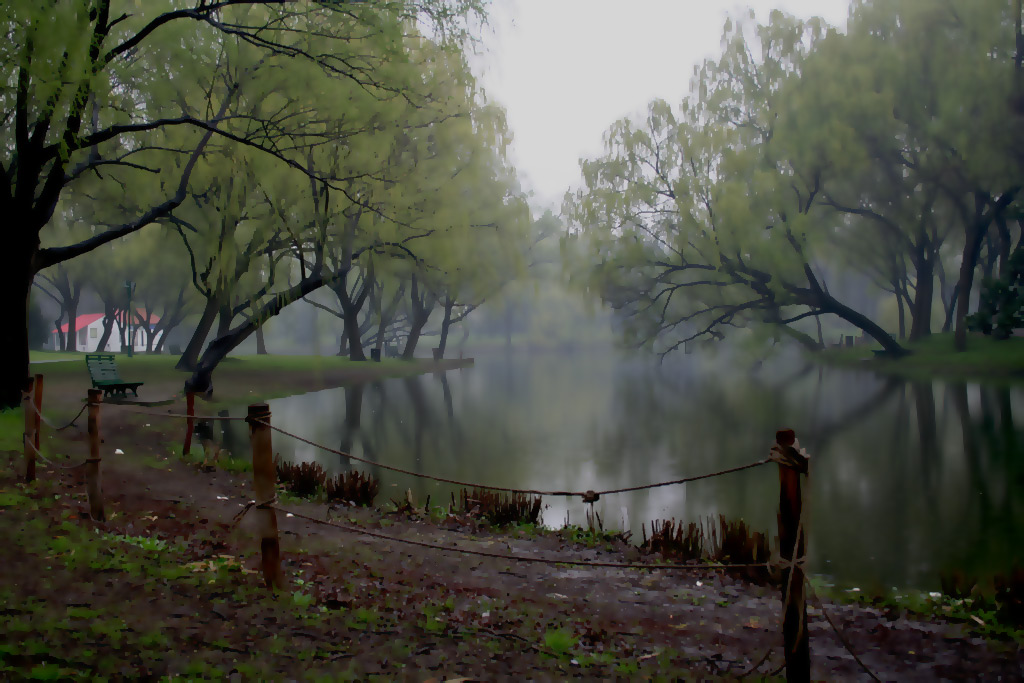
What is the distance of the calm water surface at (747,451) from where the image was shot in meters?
8.64

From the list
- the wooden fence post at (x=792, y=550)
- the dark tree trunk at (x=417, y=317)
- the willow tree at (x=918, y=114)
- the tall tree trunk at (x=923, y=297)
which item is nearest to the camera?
the wooden fence post at (x=792, y=550)

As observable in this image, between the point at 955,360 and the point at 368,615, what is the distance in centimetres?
2963

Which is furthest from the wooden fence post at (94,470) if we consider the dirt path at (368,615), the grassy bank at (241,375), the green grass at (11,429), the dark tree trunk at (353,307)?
the dark tree trunk at (353,307)

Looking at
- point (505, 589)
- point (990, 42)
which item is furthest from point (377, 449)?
point (990, 42)

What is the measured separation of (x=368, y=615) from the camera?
15.6 feet

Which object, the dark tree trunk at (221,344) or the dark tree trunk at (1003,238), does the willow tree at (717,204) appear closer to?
the dark tree trunk at (1003,238)

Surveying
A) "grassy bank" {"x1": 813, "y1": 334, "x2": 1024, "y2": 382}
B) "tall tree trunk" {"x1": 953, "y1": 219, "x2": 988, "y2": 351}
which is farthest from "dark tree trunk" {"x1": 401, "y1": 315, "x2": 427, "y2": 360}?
"tall tree trunk" {"x1": 953, "y1": 219, "x2": 988, "y2": 351}

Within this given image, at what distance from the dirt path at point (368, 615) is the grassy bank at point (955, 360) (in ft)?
80.4

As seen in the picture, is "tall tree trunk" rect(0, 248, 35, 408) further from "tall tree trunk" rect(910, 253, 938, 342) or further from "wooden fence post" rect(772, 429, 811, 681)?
"tall tree trunk" rect(910, 253, 938, 342)

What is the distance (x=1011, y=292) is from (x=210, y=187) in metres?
26.3

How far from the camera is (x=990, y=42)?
26.1 meters

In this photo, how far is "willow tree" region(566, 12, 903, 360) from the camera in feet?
89.5

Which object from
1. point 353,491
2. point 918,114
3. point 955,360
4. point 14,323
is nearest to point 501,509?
point 353,491

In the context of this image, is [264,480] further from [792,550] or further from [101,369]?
[101,369]
